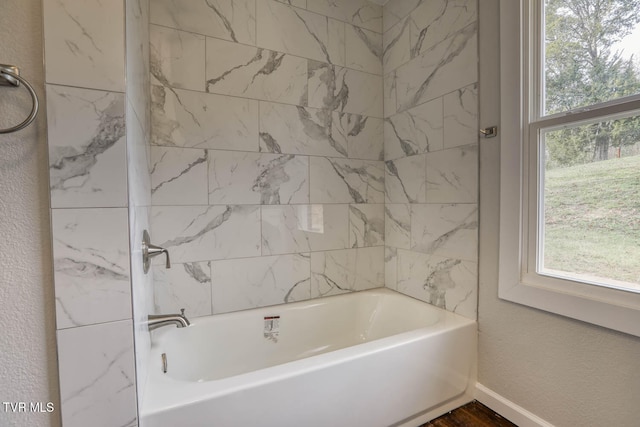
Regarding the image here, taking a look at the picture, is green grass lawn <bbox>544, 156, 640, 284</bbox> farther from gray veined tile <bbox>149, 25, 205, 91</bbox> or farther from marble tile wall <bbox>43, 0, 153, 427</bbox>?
gray veined tile <bbox>149, 25, 205, 91</bbox>

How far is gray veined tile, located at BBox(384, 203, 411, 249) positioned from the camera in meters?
2.04

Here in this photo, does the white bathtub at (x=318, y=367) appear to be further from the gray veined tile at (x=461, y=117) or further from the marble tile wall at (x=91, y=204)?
the gray veined tile at (x=461, y=117)

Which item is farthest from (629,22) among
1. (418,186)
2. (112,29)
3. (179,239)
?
(179,239)

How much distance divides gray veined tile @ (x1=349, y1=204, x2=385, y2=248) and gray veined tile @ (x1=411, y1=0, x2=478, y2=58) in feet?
3.70

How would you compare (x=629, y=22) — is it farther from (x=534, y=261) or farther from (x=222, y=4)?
(x=222, y=4)

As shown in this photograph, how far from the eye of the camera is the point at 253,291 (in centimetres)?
184

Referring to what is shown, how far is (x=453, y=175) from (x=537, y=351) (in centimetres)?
98

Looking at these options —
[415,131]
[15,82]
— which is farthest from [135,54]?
[415,131]

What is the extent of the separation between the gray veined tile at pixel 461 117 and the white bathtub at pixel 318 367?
104 centimetres

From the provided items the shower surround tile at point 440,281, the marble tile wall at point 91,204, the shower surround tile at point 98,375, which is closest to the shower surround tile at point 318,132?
the shower surround tile at point 440,281

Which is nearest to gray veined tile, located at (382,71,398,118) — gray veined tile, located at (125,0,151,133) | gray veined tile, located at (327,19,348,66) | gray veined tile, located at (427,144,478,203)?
gray veined tile, located at (327,19,348,66)

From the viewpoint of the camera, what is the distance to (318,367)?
44.8 inches

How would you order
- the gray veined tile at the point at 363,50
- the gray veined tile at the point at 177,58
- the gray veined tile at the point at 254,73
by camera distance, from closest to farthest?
the gray veined tile at the point at 177,58
the gray veined tile at the point at 254,73
the gray veined tile at the point at 363,50

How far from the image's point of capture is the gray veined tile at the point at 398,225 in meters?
2.04
